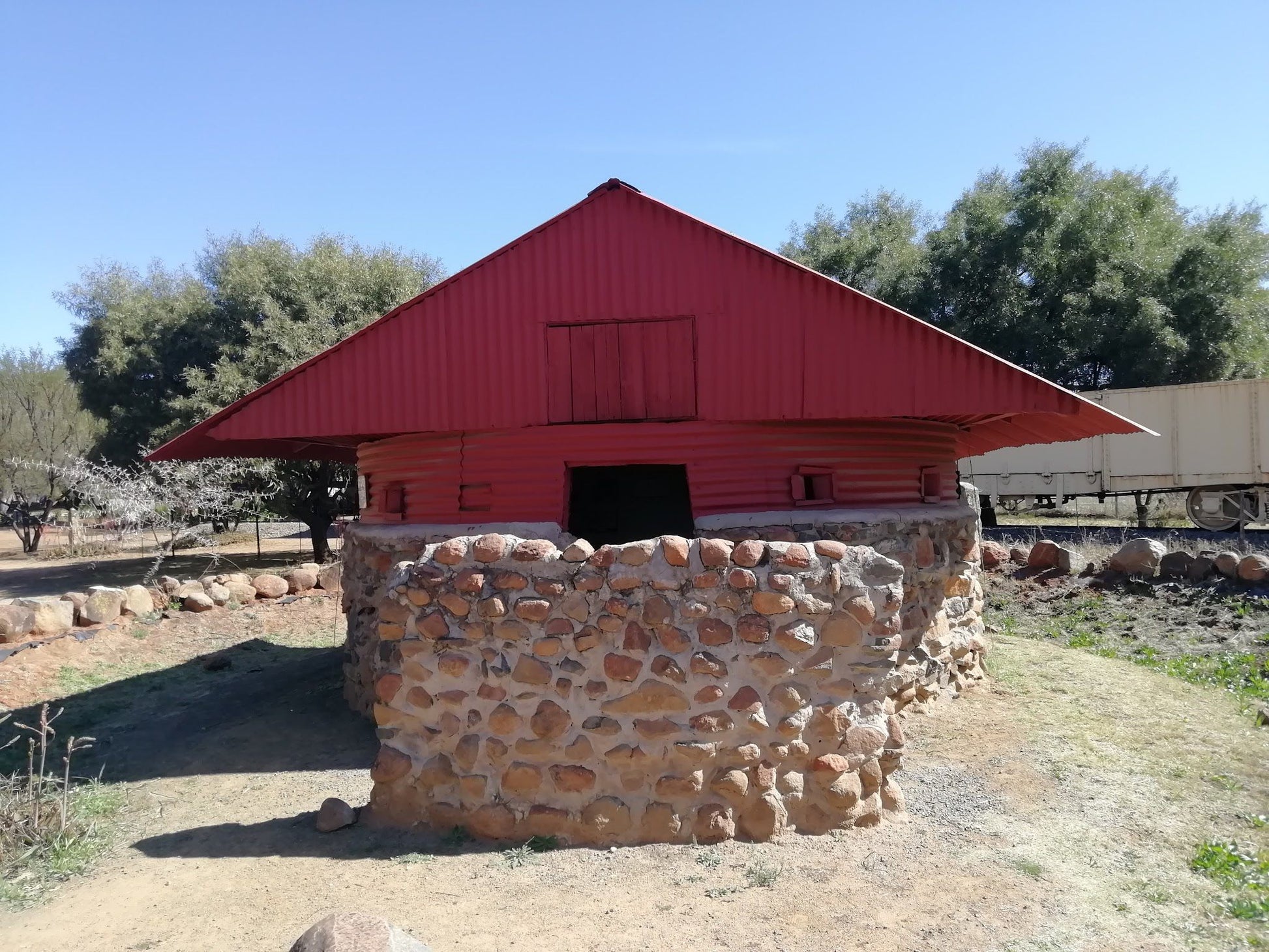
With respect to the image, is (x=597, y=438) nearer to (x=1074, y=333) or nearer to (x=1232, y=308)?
(x=1074, y=333)

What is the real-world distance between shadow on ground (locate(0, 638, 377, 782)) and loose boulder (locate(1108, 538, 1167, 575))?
11010mm

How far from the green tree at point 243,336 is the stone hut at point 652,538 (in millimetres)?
11309

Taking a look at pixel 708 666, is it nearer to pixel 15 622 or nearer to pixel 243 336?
pixel 15 622

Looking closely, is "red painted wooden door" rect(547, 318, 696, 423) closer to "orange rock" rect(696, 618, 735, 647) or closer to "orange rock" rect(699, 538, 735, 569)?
"orange rock" rect(699, 538, 735, 569)

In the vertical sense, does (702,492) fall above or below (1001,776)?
above

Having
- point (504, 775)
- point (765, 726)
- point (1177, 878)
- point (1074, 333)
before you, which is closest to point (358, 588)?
point (504, 775)

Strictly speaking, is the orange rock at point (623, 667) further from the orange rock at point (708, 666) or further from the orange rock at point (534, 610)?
the orange rock at point (534, 610)

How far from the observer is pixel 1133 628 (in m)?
10.8

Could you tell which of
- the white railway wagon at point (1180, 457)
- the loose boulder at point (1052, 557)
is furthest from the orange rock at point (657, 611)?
the white railway wagon at point (1180, 457)

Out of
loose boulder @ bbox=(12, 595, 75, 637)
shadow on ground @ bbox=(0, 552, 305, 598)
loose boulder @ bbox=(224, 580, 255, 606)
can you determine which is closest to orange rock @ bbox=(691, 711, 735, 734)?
loose boulder @ bbox=(12, 595, 75, 637)

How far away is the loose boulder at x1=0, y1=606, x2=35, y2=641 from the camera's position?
10.7m

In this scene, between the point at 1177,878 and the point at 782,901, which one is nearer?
the point at 782,901

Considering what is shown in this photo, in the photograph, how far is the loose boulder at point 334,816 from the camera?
5.09m

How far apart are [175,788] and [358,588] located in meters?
2.55
